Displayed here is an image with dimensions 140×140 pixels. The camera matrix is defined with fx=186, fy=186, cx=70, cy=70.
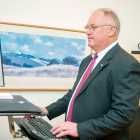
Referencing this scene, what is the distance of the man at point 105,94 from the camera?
1.15 metres

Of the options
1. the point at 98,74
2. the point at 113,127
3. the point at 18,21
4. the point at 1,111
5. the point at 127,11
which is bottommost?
the point at 113,127

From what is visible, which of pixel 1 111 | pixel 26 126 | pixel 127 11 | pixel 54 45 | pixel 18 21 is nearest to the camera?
pixel 1 111

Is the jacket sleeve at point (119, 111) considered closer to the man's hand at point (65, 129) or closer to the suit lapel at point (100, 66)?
the man's hand at point (65, 129)

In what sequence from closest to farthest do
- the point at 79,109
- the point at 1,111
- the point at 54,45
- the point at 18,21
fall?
the point at 1,111 < the point at 79,109 < the point at 18,21 < the point at 54,45

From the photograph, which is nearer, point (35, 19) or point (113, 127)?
point (113, 127)

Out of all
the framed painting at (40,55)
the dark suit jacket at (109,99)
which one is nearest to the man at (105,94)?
the dark suit jacket at (109,99)

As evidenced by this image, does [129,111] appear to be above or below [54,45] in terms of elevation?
below

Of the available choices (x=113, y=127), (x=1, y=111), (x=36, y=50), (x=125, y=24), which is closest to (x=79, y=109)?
(x=113, y=127)

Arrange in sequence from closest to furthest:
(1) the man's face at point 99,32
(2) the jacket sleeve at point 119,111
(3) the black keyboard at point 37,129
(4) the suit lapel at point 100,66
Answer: (3) the black keyboard at point 37,129
(2) the jacket sleeve at point 119,111
(4) the suit lapel at point 100,66
(1) the man's face at point 99,32

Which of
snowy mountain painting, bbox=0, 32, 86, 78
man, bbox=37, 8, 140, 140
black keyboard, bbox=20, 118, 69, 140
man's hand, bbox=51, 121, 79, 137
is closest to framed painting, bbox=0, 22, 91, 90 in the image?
snowy mountain painting, bbox=0, 32, 86, 78

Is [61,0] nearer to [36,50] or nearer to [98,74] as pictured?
[36,50]

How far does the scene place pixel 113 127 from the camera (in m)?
1.15

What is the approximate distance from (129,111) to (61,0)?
1863 millimetres

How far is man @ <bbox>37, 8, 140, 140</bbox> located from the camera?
3.76ft
